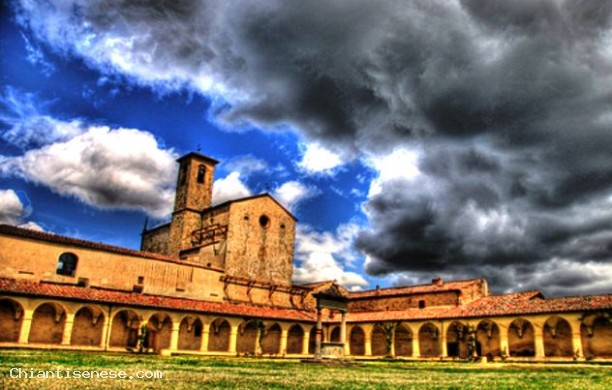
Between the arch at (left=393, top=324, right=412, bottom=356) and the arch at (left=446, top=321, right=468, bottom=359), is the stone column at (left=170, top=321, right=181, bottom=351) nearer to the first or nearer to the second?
the arch at (left=393, top=324, right=412, bottom=356)

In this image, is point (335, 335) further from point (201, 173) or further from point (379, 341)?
point (201, 173)

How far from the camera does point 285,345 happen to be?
3950 cm

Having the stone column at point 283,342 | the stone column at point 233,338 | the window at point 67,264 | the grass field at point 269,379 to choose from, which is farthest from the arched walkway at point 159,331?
the grass field at point 269,379

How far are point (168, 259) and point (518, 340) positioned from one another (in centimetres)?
2660

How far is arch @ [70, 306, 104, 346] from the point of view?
29.9 metres

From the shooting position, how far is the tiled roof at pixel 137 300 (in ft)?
88.7

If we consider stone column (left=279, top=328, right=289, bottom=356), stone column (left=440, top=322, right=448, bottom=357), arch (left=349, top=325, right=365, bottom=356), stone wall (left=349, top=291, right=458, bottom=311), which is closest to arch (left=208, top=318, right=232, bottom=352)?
stone column (left=279, top=328, right=289, bottom=356)

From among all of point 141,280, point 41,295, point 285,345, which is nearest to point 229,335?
point 285,345

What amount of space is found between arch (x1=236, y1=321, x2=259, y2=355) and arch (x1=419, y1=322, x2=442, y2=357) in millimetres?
13468

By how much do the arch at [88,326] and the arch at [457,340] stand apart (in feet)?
81.3

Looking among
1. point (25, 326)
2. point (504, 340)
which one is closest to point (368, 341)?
point (504, 340)

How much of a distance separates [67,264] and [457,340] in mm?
28561

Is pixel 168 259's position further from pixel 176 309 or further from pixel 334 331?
pixel 334 331

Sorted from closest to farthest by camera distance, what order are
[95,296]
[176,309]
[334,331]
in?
[95,296] → [176,309] → [334,331]
